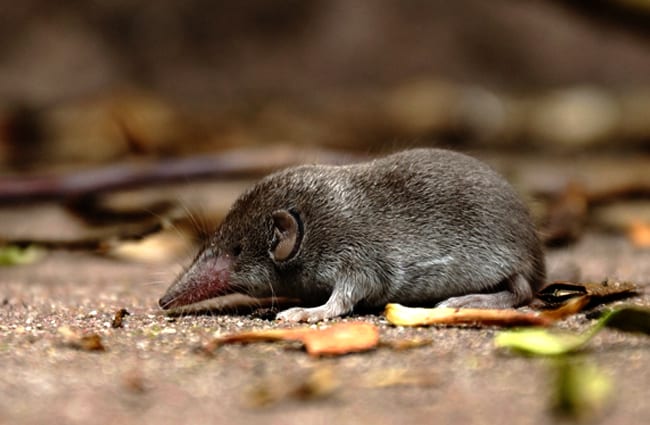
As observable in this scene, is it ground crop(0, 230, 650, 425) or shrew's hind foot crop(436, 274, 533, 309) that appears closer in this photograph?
ground crop(0, 230, 650, 425)

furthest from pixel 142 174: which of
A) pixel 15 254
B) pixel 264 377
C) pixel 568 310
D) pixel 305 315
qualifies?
pixel 264 377

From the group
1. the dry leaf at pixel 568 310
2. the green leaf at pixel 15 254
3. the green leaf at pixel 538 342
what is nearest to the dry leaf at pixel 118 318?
the green leaf at pixel 538 342

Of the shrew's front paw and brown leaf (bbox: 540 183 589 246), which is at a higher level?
brown leaf (bbox: 540 183 589 246)

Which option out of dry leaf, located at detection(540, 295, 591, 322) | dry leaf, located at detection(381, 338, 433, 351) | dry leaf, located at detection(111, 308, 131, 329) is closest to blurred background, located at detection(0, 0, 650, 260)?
dry leaf, located at detection(111, 308, 131, 329)

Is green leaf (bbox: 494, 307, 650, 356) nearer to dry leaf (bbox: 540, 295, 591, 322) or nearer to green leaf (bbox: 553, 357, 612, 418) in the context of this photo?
dry leaf (bbox: 540, 295, 591, 322)

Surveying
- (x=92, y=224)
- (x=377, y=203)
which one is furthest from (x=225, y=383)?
(x=92, y=224)

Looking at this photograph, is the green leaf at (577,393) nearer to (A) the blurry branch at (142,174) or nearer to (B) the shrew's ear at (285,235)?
(B) the shrew's ear at (285,235)

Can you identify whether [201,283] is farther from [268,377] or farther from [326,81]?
[326,81]
